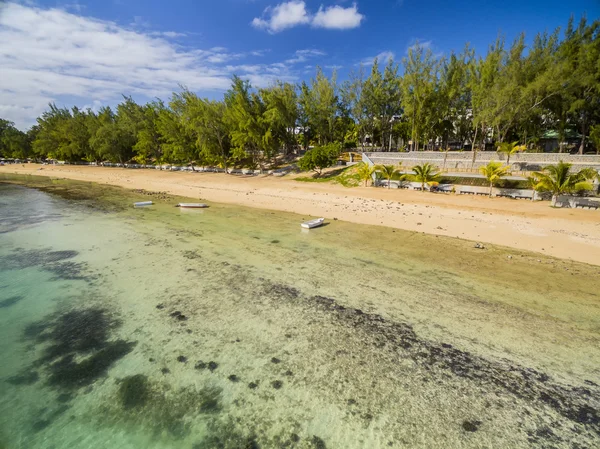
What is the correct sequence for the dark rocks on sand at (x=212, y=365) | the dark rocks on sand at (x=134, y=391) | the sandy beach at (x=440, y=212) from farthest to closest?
the sandy beach at (x=440, y=212)
the dark rocks on sand at (x=212, y=365)
the dark rocks on sand at (x=134, y=391)

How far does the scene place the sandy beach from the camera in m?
A: 14.9

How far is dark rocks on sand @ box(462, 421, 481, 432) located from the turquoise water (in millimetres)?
21

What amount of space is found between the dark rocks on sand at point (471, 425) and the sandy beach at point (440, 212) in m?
12.5

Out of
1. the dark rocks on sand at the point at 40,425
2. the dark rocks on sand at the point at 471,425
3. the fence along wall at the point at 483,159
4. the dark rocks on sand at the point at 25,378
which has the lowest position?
the dark rocks on sand at the point at 471,425

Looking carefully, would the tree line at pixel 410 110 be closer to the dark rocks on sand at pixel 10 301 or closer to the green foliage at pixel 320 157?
the green foliage at pixel 320 157

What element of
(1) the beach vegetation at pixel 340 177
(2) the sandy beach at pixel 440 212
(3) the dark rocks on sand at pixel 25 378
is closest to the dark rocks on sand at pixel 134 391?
(3) the dark rocks on sand at pixel 25 378

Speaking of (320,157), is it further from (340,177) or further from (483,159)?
(483,159)

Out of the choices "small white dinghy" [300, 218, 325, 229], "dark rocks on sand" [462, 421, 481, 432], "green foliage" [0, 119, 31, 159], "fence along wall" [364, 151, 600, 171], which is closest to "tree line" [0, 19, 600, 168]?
"fence along wall" [364, 151, 600, 171]

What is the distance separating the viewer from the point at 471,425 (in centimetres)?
530

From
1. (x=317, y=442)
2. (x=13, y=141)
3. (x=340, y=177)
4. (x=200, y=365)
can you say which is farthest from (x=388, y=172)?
(x=13, y=141)

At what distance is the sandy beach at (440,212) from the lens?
14867 millimetres

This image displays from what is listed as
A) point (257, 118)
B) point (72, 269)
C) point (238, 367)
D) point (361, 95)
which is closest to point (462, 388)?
point (238, 367)

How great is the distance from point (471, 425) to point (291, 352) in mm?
4251

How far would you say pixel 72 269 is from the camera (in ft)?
41.0
